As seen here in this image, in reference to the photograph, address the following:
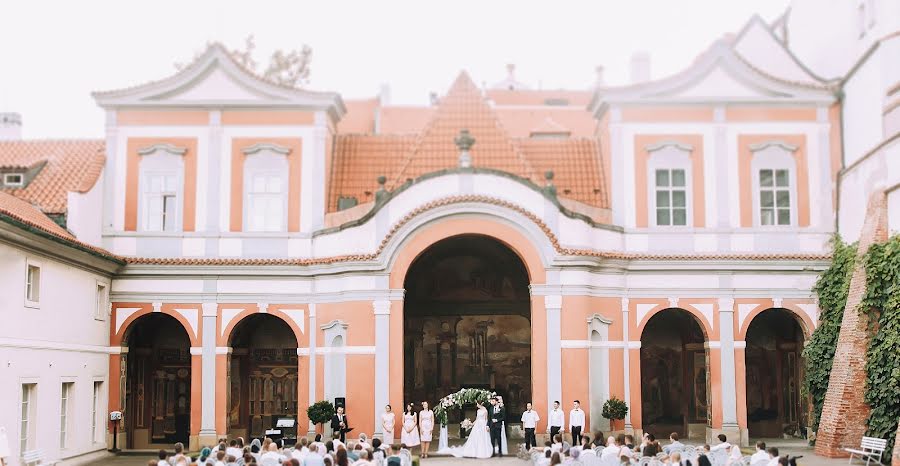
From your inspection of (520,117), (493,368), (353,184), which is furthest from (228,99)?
(520,117)

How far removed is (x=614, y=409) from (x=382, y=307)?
6.44 metres

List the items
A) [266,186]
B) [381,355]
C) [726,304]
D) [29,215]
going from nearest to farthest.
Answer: [29,215]
[381,355]
[726,304]
[266,186]

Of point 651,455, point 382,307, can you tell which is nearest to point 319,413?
point 382,307

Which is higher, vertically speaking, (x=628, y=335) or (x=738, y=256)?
(x=738, y=256)

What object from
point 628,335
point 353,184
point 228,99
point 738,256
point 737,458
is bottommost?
point 737,458

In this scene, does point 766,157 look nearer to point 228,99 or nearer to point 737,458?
point 737,458

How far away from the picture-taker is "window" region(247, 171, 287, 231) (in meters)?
30.3

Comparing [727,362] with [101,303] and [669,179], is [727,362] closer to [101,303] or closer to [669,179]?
[669,179]

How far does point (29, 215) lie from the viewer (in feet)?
82.4

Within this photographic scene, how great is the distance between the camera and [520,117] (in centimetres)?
5250

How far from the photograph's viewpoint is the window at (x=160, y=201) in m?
30.3

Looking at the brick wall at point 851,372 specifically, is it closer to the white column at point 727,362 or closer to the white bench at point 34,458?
the white column at point 727,362

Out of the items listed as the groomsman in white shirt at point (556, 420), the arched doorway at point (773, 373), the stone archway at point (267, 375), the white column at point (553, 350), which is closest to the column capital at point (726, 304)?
the arched doorway at point (773, 373)

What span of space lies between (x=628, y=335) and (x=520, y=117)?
24.7 m
